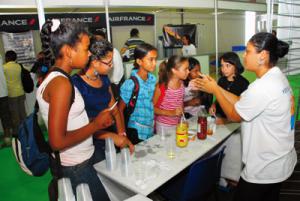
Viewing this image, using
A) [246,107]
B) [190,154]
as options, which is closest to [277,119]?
[246,107]

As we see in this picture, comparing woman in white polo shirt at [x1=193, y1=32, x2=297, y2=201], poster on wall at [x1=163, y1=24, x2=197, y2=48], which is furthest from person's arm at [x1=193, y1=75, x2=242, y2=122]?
poster on wall at [x1=163, y1=24, x2=197, y2=48]

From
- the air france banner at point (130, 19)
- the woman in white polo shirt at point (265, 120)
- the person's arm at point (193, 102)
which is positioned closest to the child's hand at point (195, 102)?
the person's arm at point (193, 102)

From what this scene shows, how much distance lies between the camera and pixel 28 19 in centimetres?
492

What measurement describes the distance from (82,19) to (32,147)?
14.9 feet

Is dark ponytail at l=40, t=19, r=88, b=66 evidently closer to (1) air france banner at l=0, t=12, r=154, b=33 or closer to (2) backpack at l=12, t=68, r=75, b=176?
(2) backpack at l=12, t=68, r=75, b=176

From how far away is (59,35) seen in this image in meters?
1.28

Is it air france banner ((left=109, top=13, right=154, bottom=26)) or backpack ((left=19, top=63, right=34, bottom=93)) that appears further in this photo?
air france banner ((left=109, top=13, right=154, bottom=26))

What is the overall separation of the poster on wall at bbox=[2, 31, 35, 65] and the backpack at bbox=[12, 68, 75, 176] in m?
4.12

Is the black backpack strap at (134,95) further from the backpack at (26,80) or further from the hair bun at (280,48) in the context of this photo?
the backpack at (26,80)

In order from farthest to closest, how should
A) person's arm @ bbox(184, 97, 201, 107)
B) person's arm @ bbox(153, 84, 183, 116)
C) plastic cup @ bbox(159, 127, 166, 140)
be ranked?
person's arm @ bbox(184, 97, 201, 107) < person's arm @ bbox(153, 84, 183, 116) < plastic cup @ bbox(159, 127, 166, 140)

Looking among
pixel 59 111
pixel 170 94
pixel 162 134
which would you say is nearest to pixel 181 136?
pixel 162 134

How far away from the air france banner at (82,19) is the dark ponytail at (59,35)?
2.76m

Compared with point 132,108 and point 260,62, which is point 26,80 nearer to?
point 132,108

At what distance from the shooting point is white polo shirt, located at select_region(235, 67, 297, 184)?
4.66 ft
